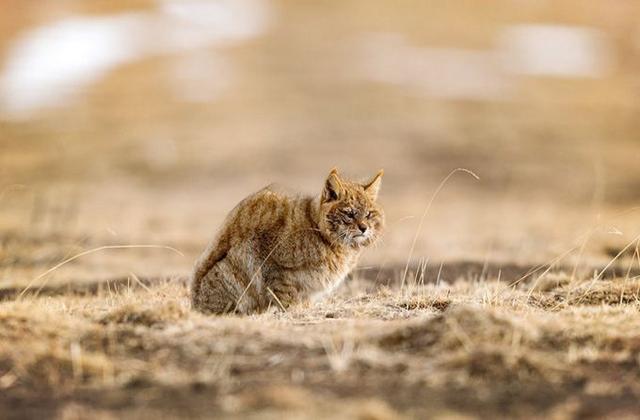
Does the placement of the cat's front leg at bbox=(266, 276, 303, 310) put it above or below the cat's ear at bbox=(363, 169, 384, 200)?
below

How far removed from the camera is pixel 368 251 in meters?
→ 13.7

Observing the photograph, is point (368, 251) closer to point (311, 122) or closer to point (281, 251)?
point (281, 251)

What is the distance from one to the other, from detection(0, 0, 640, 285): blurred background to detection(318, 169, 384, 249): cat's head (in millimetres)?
2353

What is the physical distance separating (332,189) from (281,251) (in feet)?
2.45

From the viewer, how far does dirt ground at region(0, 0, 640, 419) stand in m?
5.84

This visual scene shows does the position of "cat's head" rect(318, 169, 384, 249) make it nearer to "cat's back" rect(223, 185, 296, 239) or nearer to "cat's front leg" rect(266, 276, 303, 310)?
"cat's back" rect(223, 185, 296, 239)

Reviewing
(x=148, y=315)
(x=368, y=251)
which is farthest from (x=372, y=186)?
(x=368, y=251)

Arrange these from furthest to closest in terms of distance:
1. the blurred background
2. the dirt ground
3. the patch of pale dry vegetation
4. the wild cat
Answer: the blurred background → the wild cat → the dirt ground → the patch of pale dry vegetation

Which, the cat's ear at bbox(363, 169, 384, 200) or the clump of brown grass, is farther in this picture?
the cat's ear at bbox(363, 169, 384, 200)

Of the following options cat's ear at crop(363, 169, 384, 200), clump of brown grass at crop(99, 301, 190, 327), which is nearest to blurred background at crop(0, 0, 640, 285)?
cat's ear at crop(363, 169, 384, 200)

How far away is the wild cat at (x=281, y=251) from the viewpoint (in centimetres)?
814

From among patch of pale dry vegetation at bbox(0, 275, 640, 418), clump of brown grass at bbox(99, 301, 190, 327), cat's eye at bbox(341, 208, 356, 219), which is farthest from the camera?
cat's eye at bbox(341, 208, 356, 219)

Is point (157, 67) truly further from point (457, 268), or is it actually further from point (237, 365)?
point (237, 365)

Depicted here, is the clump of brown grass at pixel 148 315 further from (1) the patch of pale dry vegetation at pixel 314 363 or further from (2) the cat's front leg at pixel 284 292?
(2) the cat's front leg at pixel 284 292
